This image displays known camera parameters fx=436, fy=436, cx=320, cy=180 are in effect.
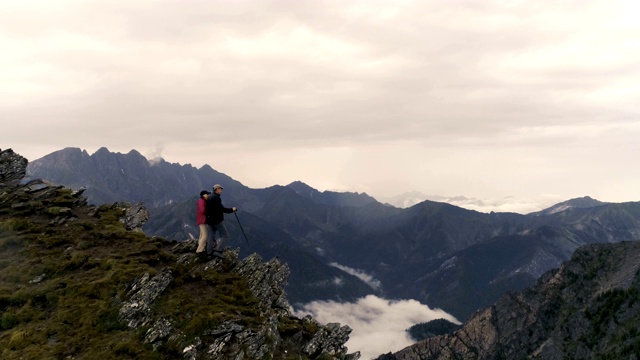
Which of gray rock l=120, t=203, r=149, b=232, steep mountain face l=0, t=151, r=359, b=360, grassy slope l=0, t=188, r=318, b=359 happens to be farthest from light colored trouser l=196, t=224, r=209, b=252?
gray rock l=120, t=203, r=149, b=232

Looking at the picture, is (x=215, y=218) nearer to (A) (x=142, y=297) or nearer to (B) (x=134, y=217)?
(A) (x=142, y=297)

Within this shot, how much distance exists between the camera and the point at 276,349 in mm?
34188

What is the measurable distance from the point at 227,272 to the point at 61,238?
19.9 meters

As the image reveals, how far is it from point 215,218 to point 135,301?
1138 centimetres

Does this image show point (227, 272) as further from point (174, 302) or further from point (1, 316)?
point (1, 316)

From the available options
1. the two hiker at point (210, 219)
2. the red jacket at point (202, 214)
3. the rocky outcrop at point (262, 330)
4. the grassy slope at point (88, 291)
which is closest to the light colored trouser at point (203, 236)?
the two hiker at point (210, 219)

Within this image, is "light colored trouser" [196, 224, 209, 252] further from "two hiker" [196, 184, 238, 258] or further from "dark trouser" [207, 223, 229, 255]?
"dark trouser" [207, 223, 229, 255]

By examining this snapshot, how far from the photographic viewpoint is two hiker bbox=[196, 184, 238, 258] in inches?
1740

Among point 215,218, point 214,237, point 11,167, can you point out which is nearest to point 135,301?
point 215,218

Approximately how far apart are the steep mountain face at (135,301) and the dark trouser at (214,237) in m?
1.49

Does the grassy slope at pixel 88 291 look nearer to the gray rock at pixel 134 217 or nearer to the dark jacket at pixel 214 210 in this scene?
the gray rock at pixel 134 217

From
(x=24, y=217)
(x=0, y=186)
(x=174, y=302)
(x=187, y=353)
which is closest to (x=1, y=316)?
(x=174, y=302)

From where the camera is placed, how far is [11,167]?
226ft

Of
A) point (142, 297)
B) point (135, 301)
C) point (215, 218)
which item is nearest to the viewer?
point (135, 301)
